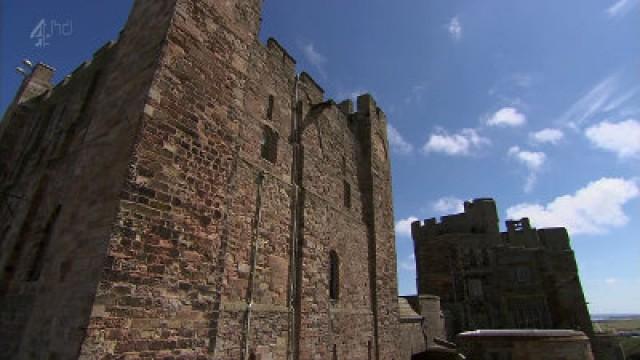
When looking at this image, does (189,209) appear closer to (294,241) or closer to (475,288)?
(294,241)

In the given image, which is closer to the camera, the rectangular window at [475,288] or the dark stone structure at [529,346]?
the dark stone structure at [529,346]

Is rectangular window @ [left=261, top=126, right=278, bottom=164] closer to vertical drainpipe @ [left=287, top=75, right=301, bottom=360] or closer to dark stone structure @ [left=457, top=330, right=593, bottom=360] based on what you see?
vertical drainpipe @ [left=287, top=75, right=301, bottom=360]

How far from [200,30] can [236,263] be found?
4.65 metres

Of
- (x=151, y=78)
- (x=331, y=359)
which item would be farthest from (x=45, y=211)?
(x=331, y=359)

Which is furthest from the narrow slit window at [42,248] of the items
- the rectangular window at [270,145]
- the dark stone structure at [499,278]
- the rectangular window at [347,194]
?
the dark stone structure at [499,278]

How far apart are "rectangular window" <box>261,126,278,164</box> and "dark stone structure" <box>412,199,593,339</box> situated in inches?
876

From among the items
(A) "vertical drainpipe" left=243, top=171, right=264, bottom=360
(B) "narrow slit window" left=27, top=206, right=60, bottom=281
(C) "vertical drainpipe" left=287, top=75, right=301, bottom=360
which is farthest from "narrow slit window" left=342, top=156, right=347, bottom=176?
(B) "narrow slit window" left=27, top=206, right=60, bottom=281

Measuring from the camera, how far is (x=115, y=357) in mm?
4289

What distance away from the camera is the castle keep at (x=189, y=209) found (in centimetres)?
479

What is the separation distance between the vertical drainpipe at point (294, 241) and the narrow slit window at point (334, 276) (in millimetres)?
2037

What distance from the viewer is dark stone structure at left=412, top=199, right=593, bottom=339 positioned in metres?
25.6

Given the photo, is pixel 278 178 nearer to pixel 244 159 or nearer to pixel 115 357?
pixel 244 159

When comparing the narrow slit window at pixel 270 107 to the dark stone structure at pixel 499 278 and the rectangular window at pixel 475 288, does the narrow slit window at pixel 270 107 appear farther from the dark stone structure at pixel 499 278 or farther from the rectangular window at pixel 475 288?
the rectangular window at pixel 475 288

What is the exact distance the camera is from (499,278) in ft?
88.7
